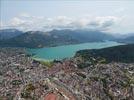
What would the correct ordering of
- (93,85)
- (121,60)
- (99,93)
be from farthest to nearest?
(121,60) < (93,85) < (99,93)

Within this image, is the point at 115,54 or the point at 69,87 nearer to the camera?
the point at 69,87

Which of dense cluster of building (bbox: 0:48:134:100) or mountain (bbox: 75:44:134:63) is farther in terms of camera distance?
mountain (bbox: 75:44:134:63)

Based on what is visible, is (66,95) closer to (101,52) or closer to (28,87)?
(28,87)

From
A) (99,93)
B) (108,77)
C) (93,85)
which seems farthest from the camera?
(108,77)

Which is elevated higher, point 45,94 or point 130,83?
point 45,94

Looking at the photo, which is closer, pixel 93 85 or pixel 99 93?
pixel 99 93

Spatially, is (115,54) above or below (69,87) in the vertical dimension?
below

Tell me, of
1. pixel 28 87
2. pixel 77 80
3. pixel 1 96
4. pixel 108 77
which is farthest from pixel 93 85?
pixel 28 87

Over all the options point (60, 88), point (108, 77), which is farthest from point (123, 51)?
point (60, 88)

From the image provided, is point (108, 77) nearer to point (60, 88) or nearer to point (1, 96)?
point (1, 96)

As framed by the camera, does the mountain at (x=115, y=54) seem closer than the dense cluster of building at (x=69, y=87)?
No
